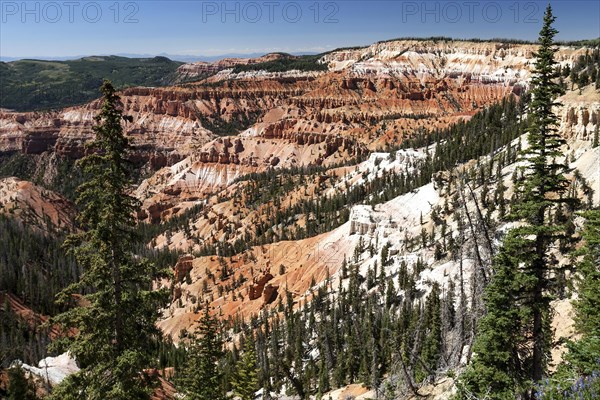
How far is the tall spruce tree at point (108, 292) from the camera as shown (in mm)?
12898

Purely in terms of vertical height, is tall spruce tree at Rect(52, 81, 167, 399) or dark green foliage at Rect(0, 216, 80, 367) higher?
tall spruce tree at Rect(52, 81, 167, 399)

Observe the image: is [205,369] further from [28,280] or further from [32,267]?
[32,267]

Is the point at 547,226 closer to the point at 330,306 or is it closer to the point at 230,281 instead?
the point at 330,306

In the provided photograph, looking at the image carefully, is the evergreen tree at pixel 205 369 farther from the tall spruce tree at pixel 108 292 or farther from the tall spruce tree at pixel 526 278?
the tall spruce tree at pixel 526 278

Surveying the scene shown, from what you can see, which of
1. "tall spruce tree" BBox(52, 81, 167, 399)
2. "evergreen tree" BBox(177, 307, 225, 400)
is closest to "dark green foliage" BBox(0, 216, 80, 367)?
"evergreen tree" BBox(177, 307, 225, 400)

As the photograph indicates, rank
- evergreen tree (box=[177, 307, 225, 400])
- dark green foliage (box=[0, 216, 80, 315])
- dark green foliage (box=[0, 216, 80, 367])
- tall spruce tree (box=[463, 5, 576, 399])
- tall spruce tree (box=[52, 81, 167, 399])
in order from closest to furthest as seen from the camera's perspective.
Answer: tall spruce tree (box=[52, 81, 167, 399]) < tall spruce tree (box=[463, 5, 576, 399]) < evergreen tree (box=[177, 307, 225, 400]) < dark green foliage (box=[0, 216, 80, 367]) < dark green foliage (box=[0, 216, 80, 315])

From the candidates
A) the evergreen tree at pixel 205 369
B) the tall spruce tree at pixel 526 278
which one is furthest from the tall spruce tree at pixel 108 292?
the evergreen tree at pixel 205 369

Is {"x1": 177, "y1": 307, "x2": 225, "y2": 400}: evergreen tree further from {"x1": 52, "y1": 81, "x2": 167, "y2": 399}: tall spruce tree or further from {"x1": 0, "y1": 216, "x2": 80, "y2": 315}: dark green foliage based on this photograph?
{"x1": 0, "y1": 216, "x2": 80, "y2": 315}: dark green foliage

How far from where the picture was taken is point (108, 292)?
13234 millimetres

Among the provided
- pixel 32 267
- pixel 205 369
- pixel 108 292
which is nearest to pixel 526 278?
pixel 108 292

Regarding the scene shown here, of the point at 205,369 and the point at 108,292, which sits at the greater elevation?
the point at 108,292

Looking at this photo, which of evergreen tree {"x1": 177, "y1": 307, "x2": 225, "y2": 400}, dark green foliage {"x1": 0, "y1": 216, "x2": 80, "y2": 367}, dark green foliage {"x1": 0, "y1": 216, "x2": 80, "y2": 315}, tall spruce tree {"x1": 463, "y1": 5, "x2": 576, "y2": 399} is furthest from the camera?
dark green foliage {"x1": 0, "y1": 216, "x2": 80, "y2": 315}

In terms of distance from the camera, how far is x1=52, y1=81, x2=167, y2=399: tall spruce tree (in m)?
12.9

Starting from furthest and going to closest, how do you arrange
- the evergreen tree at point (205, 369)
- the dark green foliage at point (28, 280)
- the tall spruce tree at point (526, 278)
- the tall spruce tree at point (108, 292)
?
the dark green foliage at point (28, 280)
the evergreen tree at point (205, 369)
the tall spruce tree at point (526, 278)
the tall spruce tree at point (108, 292)
